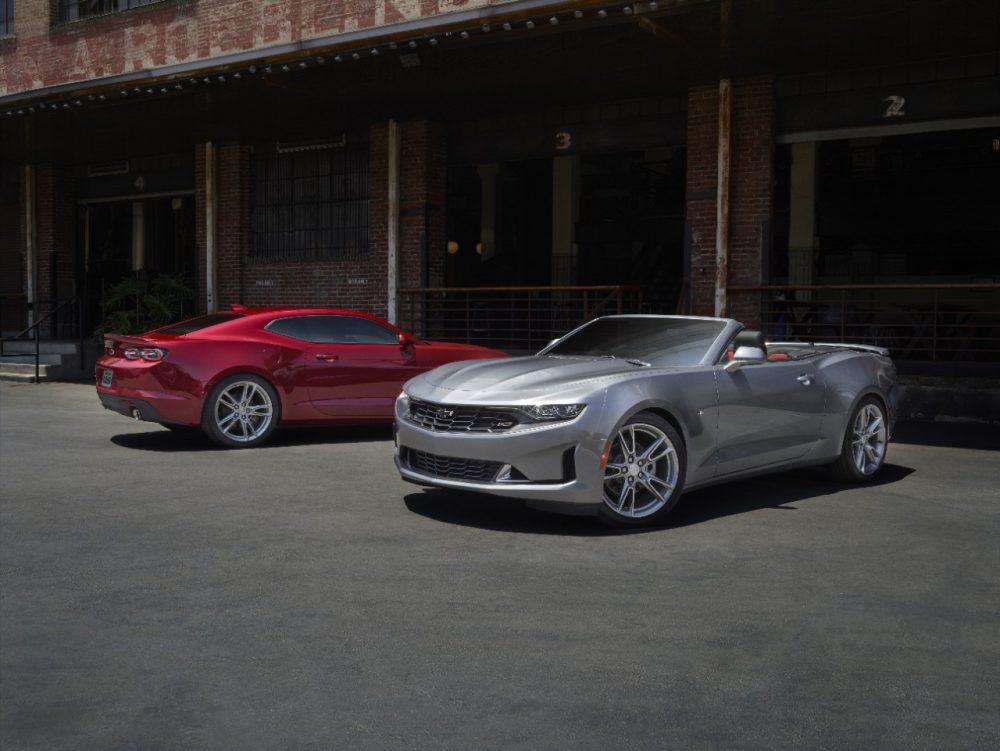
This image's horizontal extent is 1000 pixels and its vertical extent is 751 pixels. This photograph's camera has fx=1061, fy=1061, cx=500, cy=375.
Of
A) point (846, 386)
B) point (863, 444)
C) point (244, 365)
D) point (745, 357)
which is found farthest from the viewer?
point (244, 365)

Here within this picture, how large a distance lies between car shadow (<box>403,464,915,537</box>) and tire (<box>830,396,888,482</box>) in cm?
11

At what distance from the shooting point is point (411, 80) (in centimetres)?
1564

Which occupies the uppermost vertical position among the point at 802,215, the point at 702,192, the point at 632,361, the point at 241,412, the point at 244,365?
the point at 802,215

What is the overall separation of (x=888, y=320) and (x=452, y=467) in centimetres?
1649

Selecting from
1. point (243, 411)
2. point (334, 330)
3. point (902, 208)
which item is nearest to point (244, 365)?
point (243, 411)

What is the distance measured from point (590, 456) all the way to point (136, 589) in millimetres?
2681

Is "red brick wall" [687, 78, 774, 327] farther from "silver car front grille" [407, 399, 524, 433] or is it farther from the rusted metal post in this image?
"silver car front grille" [407, 399, 524, 433]

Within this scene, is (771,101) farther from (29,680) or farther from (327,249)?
(29,680)

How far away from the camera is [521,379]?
267 inches

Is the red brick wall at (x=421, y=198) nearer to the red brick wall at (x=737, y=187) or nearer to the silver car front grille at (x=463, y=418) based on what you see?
the red brick wall at (x=737, y=187)

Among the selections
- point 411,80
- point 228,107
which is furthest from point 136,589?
point 228,107

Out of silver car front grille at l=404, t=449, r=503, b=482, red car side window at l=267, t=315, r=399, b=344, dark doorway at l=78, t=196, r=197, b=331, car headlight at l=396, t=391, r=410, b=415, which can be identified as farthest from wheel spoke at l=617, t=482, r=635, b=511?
dark doorway at l=78, t=196, r=197, b=331

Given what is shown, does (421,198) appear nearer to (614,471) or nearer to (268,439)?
(268,439)

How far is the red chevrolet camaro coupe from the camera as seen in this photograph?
1014 cm
